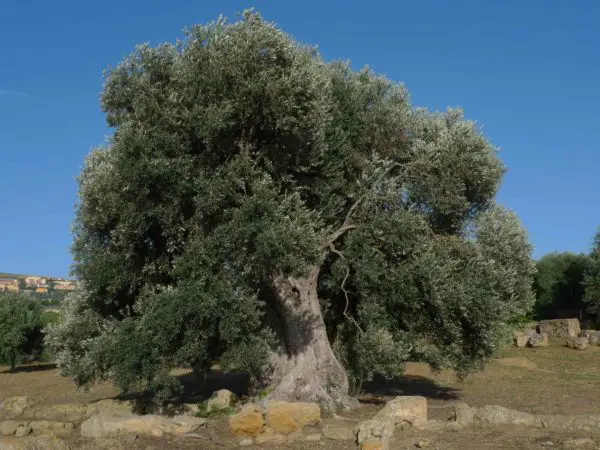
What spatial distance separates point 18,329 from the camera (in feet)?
140

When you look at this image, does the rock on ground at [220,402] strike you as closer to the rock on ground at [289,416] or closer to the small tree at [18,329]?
the rock on ground at [289,416]

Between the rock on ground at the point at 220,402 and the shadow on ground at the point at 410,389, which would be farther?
the shadow on ground at the point at 410,389

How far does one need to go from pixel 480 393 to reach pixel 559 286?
40952mm

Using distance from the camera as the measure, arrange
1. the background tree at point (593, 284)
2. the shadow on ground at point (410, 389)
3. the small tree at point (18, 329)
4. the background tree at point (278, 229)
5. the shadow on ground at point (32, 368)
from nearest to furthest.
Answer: the background tree at point (278, 229)
the shadow on ground at point (410, 389)
the small tree at point (18, 329)
the shadow on ground at point (32, 368)
the background tree at point (593, 284)

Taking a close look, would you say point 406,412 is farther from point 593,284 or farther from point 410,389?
point 593,284

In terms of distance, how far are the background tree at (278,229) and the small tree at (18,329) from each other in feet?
81.7

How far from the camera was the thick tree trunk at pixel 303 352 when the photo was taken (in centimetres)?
1775

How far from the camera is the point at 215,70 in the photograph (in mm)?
16188

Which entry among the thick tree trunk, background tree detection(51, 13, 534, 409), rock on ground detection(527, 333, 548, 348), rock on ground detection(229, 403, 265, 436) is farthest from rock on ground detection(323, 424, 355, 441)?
rock on ground detection(527, 333, 548, 348)

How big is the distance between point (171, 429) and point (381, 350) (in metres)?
6.50

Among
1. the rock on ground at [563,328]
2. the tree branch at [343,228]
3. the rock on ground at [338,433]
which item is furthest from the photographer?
the rock on ground at [563,328]

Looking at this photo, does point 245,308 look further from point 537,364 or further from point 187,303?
point 537,364

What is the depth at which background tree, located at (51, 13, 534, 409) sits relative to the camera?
1581 cm

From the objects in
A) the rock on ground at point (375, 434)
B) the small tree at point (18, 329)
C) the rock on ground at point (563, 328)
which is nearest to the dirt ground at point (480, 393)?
the rock on ground at point (375, 434)
